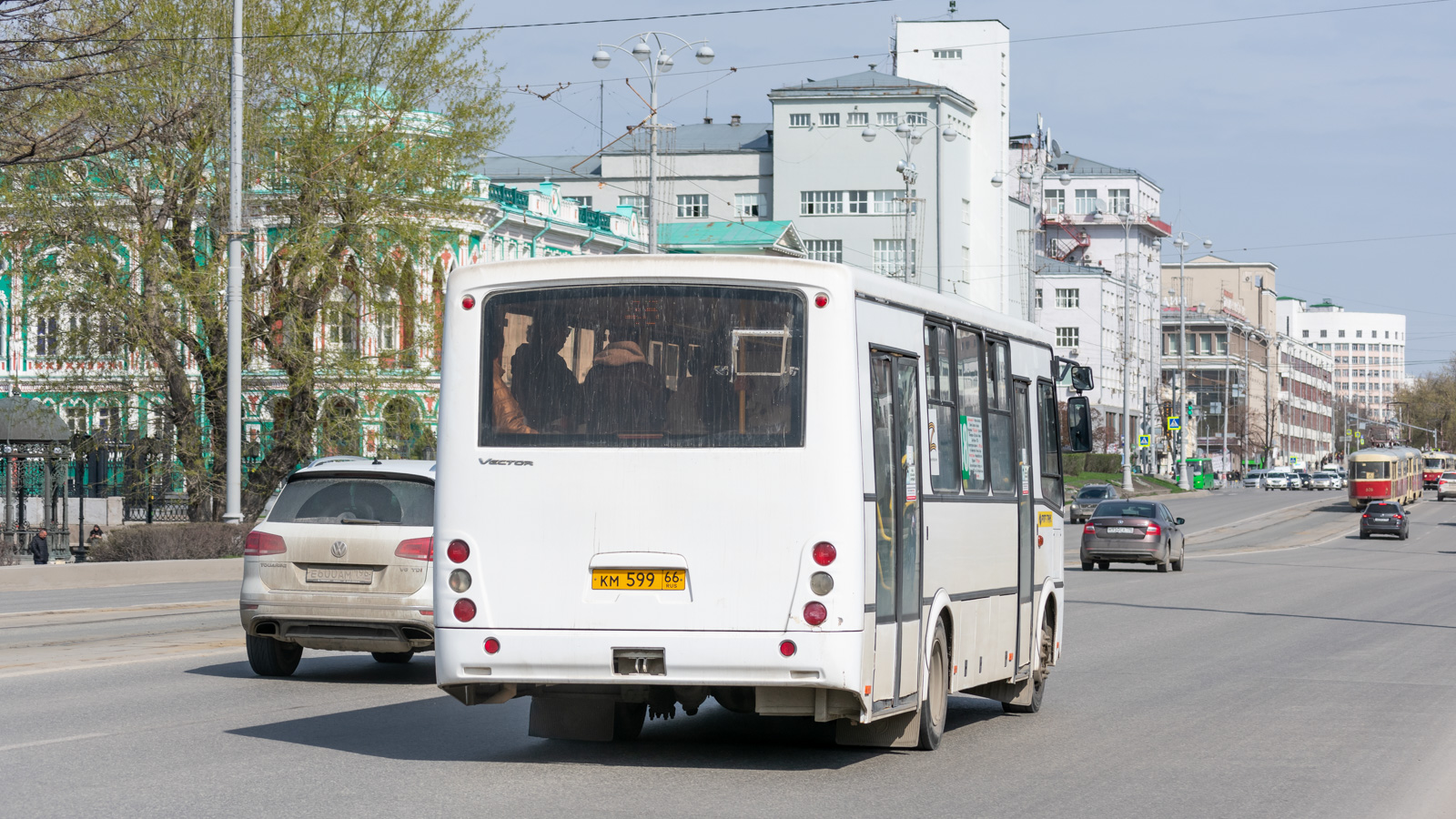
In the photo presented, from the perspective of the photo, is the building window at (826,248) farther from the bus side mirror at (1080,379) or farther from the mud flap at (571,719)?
the mud flap at (571,719)

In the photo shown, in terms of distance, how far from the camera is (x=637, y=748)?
1064 centimetres

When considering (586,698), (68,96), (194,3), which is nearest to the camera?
(586,698)

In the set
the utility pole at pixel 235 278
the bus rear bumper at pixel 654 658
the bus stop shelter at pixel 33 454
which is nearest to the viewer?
the bus rear bumper at pixel 654 658

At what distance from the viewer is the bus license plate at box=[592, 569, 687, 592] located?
9227mm

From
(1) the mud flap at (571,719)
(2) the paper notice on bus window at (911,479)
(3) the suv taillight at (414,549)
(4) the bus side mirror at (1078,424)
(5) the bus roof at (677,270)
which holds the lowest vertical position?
(1) the mud flap at (571,719)

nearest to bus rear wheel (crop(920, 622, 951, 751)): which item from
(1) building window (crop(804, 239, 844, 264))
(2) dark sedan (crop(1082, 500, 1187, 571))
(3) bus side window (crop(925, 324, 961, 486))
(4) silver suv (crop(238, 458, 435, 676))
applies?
(3) bus side window (crop(925, 324, 961, 486))

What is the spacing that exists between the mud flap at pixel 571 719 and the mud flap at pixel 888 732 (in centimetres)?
136

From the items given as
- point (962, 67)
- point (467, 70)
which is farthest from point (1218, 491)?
point (467, 70)

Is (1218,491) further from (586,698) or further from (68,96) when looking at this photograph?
(586,698)

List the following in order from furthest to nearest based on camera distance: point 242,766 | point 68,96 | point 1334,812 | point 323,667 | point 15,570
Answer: point 68,96 < point 15,570 < point 323,667 < point 242,766 < point 1334,812

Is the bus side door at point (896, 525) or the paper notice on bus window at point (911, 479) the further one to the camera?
the paper notice on bus window at point (911, 479)

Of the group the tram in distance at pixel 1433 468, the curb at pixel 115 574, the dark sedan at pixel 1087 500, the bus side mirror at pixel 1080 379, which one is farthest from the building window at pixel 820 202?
the bus side mirror at pixel 1080 379

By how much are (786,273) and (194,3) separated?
99.5 ft

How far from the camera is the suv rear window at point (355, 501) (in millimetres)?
13844
